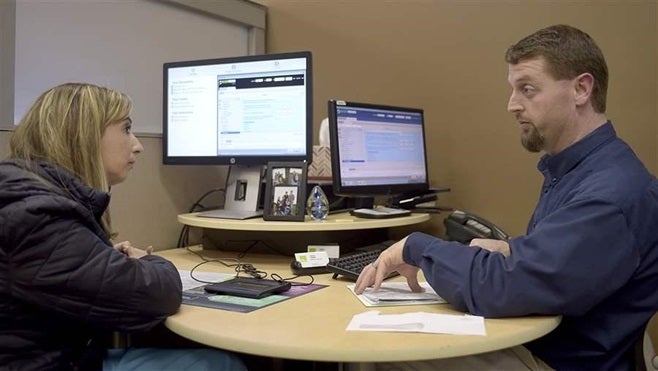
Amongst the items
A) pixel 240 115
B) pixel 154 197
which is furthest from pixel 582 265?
pixel 154 197

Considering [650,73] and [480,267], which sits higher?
[650,73]

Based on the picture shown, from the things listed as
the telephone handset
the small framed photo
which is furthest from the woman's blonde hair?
the telephone handset

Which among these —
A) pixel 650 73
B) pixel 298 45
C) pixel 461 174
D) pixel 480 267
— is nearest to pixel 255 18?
pixel 298 45

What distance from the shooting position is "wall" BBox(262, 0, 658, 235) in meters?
1.93

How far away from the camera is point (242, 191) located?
1.97 metres

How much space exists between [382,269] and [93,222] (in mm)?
620

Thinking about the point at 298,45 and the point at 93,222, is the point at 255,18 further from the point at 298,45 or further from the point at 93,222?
the point at 93,222

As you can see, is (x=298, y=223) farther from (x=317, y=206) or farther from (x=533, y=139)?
(x=533, y=139)

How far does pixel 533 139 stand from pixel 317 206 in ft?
2.31

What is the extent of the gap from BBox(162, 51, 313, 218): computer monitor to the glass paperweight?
0.12 meters

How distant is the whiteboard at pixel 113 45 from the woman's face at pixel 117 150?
456mm

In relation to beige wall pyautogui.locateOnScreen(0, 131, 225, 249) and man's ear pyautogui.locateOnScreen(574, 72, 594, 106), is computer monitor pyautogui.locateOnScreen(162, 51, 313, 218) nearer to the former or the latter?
beige wall pyautogui.locateOnScreen(0, 131, 225, 249)

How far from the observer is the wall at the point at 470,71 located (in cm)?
193

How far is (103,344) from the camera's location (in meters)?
1.26
